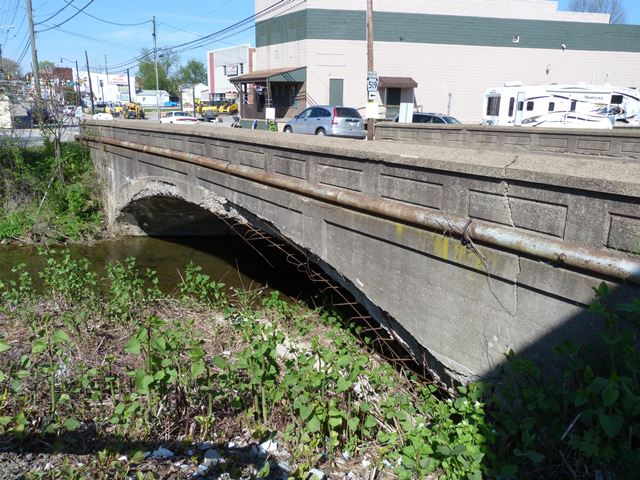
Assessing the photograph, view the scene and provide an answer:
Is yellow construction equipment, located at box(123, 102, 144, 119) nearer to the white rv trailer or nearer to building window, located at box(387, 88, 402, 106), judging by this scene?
building window, located at box(387, 88, 402, 106)

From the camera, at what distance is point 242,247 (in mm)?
14117

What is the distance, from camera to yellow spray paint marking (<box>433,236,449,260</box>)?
14.6 ft

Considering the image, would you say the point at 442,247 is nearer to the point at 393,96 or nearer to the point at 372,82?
the point at 372,82

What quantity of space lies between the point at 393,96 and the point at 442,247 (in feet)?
103

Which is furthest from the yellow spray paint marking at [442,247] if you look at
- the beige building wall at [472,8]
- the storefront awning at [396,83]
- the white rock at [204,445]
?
the beige building wall at [472,8]

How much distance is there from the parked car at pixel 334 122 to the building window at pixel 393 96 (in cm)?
1280

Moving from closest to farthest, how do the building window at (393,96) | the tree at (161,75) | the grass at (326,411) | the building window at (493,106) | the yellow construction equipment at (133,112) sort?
the grass at (326,411)
the building window at (493,106)
the building window at (393,96)
the yellow construction equipment at (133,112)
the tree at (161,75)

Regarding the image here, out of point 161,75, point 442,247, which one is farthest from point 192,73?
point 442,247

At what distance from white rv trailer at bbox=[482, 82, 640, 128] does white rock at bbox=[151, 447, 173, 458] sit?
22426 millimetres

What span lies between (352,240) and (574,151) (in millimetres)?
6096

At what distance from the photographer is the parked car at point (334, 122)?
69.6 feet

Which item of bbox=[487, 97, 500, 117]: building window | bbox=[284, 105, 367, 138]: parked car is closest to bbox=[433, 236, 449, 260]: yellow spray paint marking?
bbox=[284, 105, 367, 138]: parked car

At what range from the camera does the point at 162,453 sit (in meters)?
3.52

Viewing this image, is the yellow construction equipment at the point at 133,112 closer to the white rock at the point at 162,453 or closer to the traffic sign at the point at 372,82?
the traffic sign at the point at 372,82
